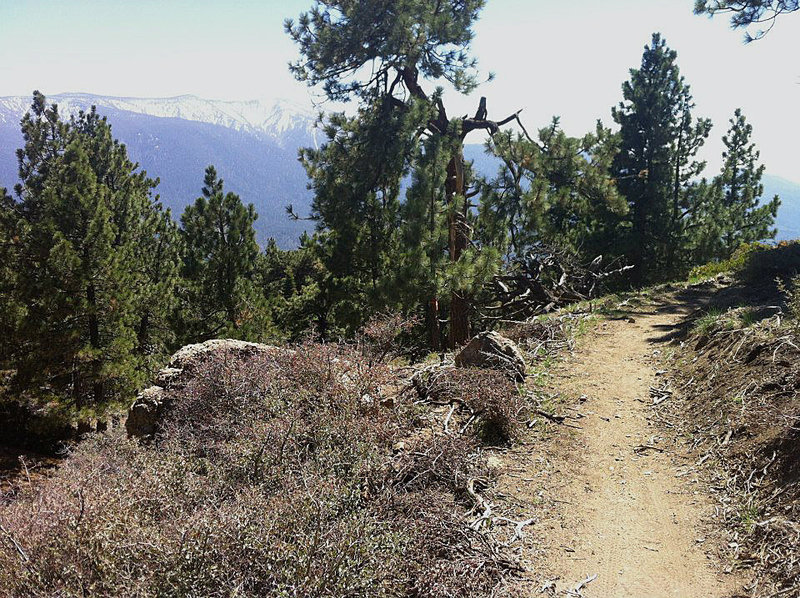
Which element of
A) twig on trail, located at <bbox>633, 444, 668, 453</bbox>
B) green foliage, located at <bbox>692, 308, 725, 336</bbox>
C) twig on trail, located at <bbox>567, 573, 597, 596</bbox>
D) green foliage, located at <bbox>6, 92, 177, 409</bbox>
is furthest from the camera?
green foliage, located at <bbox>6, 92, 177, 409</bbox>

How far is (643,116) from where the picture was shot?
18.0 meters

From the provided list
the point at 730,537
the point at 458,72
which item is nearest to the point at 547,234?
the point at 458,72

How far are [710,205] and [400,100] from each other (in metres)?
12.7

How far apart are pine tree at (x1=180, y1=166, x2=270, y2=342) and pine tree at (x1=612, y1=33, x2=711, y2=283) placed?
1262 centimetres

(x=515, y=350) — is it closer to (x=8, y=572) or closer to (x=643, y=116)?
(x=8, y=572)

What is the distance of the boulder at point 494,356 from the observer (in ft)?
22.1

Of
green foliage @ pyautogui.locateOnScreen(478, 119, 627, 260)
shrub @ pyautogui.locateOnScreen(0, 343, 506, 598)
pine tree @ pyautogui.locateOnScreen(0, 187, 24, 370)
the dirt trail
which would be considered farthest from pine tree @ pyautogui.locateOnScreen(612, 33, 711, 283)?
pine tree @ pyautogui.locateOnScreen(0, 187, 24, 370)

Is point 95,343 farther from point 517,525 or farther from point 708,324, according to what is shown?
point 708,324

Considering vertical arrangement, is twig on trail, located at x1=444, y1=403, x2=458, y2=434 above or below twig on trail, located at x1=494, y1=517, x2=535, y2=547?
above

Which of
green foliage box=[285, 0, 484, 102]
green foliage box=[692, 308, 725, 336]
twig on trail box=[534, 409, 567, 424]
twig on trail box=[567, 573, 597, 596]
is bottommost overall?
twig on trail box=[567, 573, 597, 596]

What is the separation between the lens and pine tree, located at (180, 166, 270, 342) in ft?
54.0

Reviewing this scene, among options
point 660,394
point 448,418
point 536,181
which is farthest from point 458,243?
point 448,418

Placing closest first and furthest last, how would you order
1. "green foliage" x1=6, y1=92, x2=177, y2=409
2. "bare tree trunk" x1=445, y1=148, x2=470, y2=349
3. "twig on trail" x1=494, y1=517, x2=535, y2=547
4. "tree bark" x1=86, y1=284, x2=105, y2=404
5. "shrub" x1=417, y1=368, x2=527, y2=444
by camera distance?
1. "twig on trail" x1=494, y1=517, x2=535, y2=547
2. "shrub" x1=417, y1=368, x2=527, y2=444
3. "bare tree trunk" x1=445, y1=148, x2=470, y2=349
4. "green foliage" x1=6, y1=92, x2=177, y2=409
5. "tree bark" x1=86, y1=284, x2=105, y2=404

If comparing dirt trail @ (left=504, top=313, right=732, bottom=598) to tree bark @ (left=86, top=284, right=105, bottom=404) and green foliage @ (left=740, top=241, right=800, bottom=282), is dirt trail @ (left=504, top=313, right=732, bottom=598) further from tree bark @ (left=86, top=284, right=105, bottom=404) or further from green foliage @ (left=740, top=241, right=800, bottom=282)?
tree bark @ (left=86, top=284, right=105, bottom=404)
